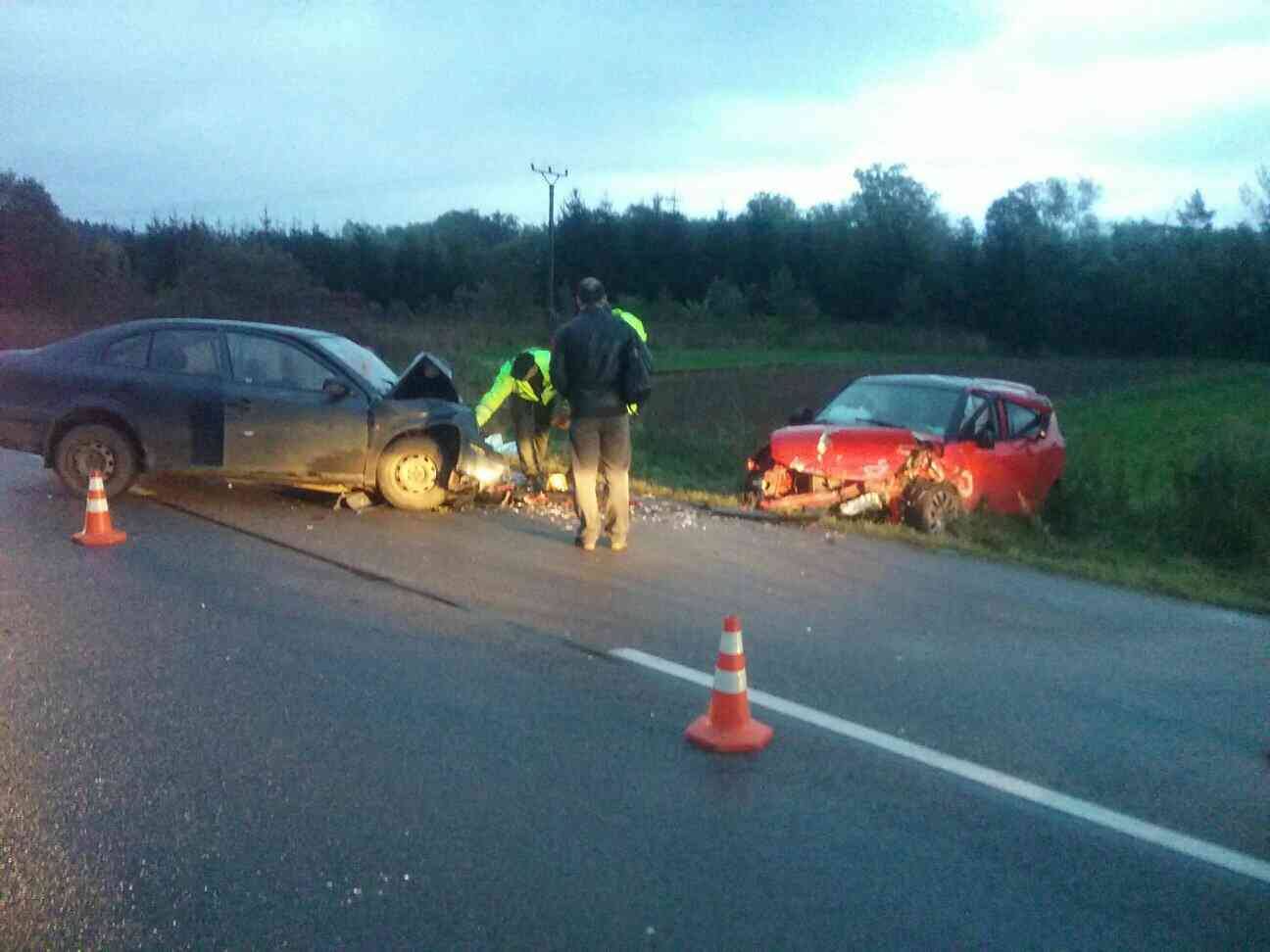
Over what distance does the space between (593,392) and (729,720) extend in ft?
14.2

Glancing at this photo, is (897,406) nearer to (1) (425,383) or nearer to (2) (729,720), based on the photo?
(1) (425,383)

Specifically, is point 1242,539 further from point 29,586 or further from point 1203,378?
point 1203,378

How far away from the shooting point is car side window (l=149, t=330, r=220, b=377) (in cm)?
1123

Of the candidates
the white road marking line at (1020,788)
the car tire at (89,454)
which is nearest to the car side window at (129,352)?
the car tire at (89,454)

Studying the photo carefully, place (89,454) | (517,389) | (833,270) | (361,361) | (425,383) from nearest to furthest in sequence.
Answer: (89,454), (425,383), (361,361), (517,389), (833,270)

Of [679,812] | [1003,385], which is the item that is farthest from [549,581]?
[1003,385]

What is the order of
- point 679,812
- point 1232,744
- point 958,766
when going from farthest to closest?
point 1232,744
point 958,766
point 679,812

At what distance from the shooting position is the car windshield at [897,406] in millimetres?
13344

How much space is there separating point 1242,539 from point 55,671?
13.0m

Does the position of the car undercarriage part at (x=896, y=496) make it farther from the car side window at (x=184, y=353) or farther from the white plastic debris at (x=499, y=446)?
the car side window at (x=184, y=353)

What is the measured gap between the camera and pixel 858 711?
6.35 metres

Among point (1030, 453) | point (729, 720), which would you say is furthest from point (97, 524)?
point (1030, 453)

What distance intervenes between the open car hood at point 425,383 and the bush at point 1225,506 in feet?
28.6

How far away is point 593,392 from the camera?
9.70 metres
